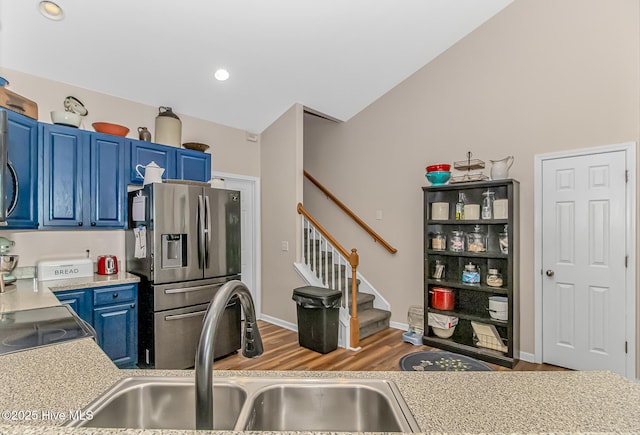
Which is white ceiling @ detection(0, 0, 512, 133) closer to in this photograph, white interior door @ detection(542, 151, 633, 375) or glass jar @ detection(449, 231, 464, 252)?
white interior door @ detection(542, 151, 633, 375)

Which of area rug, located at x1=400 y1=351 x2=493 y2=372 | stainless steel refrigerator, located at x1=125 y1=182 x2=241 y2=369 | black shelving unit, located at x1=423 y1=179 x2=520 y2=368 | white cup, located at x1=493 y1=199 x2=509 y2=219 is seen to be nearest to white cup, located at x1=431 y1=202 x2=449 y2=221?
black shelving unit, located at x1=423 y1=179 x2=520 y2=368

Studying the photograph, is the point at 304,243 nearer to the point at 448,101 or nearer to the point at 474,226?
the point at 474,226

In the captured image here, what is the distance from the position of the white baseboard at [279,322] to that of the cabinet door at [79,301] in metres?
2.31

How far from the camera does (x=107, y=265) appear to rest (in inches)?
126

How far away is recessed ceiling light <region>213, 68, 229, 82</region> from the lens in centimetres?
361

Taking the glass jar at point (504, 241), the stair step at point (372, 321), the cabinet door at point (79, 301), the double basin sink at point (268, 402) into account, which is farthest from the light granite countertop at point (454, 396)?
the stair step at point (372, 321)

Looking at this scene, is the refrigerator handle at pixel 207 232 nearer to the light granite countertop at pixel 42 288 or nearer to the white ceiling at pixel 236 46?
the light granite countertop at pixel 42 288

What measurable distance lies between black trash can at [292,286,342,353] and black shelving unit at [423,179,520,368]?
3.71ft

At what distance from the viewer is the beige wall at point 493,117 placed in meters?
3.05

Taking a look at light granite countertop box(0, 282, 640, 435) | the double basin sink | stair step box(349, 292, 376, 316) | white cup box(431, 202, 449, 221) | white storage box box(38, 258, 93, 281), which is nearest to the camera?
light granite countertop box(0, 282, 640, 435)

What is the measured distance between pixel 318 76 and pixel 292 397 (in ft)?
12.5

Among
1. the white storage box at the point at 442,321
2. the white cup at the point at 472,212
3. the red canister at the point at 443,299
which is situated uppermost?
the white cup at the point at 472,212

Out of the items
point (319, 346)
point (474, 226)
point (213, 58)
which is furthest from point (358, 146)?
point (319, 346)

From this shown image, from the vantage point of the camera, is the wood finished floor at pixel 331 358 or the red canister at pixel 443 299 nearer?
the wood finished floor at pixel 331 358
